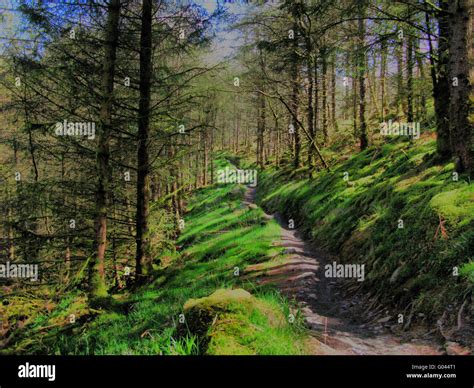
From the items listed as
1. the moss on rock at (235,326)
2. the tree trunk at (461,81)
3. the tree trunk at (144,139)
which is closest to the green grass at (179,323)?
the moss on rock at (235,326)

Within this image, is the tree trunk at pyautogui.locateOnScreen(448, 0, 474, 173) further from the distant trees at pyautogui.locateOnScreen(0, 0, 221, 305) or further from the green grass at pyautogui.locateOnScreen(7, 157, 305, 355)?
the distant trees at pyautogui.locateOnScreen(0, 0, 221, 305)

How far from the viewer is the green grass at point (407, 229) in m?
4.33

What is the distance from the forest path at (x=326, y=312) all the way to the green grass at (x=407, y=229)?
0.52m

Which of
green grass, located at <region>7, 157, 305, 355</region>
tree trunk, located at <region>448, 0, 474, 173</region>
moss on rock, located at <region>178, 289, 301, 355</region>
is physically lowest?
green grass, located at <region>7, 157, 305, 355</region>

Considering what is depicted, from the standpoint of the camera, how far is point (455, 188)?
5891 mm

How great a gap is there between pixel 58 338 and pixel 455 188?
7845 mm

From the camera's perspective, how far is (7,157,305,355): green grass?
2.97 m

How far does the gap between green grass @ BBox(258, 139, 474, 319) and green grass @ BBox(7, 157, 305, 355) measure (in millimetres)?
1792

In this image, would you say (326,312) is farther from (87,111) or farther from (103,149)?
(87,111)

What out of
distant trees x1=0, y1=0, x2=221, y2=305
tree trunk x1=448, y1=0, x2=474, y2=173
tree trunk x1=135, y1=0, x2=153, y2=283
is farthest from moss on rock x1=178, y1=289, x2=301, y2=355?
tree trunk x1=135, y1=0, x2=153, y2=283

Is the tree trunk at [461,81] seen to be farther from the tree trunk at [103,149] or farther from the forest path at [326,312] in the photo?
the tree trunk at [103,149]

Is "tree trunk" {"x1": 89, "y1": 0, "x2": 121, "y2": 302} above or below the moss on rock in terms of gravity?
above

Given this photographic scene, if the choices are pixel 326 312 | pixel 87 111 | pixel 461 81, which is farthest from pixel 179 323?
pixel 461 81
